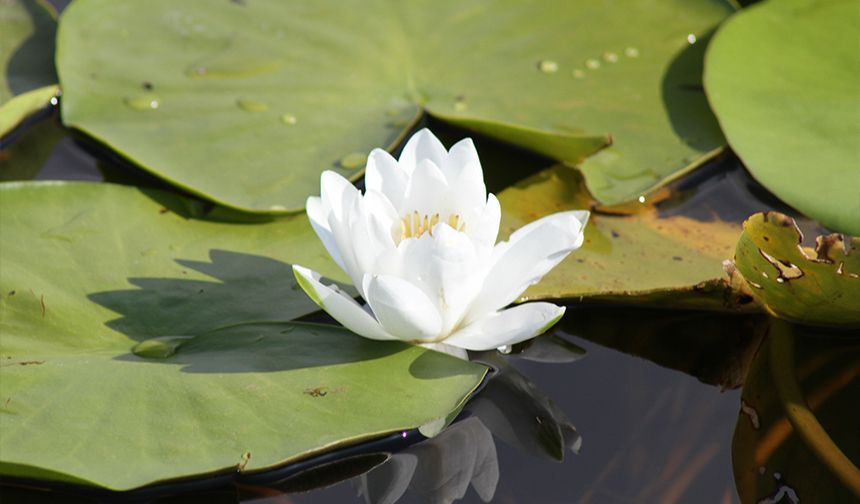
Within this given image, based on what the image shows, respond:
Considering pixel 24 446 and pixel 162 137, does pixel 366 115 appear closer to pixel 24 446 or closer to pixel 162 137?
pixel 162 137

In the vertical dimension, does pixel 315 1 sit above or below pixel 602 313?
above

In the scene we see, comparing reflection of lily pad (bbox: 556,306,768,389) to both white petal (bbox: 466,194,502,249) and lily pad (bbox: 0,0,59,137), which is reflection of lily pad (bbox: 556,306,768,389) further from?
lily pad (bbox: 0,0,59,137)

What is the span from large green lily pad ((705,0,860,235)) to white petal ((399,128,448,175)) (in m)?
0.74

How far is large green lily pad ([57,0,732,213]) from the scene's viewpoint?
2.08 m

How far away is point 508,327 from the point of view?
1.55 metres

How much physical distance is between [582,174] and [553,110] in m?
0.22

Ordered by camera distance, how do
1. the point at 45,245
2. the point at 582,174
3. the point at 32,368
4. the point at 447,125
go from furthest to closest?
the point at 447,125, the point at 582,174, the point at 45,245, the point at 32,368

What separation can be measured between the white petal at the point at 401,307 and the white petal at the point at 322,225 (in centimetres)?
16

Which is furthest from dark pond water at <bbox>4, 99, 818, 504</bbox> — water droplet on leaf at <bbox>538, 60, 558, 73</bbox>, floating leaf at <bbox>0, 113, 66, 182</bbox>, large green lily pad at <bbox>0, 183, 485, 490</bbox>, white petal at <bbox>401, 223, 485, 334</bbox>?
floating leaf at <bbox>0, 113, 66, 182</bbox>

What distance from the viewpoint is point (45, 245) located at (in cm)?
181

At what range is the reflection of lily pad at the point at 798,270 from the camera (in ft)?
5.04

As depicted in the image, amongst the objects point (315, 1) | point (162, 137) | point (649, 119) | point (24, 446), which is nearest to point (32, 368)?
point (24, 446)

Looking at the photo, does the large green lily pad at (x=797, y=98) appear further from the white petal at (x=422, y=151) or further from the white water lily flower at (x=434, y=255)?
the white petal at (x=422, y=151)

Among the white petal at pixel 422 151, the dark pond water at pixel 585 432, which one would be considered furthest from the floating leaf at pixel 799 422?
the white petal at pixel 422 151
